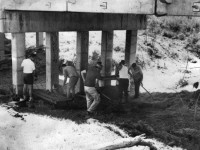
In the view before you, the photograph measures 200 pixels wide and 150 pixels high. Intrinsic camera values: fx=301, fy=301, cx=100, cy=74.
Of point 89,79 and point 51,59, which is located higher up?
point 51,59

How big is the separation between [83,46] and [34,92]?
3484 millimetres

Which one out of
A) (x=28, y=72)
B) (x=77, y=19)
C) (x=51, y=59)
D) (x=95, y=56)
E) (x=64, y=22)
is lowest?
(x=28, y=72)

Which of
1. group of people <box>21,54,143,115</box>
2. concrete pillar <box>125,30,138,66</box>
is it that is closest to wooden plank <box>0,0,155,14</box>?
group of people <box>21,54,143,115</box>

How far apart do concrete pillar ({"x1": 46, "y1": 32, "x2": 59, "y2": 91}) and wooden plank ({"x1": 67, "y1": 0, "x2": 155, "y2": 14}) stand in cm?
357

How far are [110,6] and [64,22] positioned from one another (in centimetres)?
348

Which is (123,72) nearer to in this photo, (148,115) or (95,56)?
(148,115)

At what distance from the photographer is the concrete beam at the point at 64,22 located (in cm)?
1127

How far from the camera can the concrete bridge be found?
395 inches

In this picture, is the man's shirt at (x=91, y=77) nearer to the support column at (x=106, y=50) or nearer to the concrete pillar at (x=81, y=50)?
the concrete pillar at (x=81, y=50)

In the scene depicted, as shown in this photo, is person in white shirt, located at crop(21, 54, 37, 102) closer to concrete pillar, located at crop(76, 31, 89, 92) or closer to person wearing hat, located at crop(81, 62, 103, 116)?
person wearing hat, located at crop(81, 62, 103, 116)

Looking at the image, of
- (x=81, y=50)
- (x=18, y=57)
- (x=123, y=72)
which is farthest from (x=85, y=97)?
(x=18, y=57)

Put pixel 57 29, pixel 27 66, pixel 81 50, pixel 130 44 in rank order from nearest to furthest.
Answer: pixel 27 66 → pixel 57 29 → pixel 81 50 → pixel 130 44

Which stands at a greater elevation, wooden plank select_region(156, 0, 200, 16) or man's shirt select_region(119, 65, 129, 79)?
Result: wooden plank select_region(156, 0, 200, 16)

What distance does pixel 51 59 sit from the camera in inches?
538
